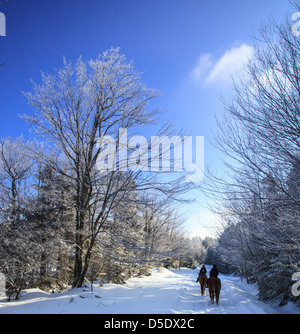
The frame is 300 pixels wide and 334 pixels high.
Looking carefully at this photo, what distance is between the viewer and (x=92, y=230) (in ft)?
24.8

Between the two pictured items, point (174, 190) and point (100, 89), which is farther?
point (100, 89)

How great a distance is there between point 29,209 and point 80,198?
5234 mm

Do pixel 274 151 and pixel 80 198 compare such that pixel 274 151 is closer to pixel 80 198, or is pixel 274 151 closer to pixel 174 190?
pixel 174 190

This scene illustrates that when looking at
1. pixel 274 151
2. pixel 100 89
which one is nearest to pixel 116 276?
pixel 100 89

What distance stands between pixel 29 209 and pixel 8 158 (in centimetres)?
663

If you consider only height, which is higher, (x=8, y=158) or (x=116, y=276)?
(x=8, y=158)

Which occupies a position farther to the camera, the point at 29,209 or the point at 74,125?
the point at 29,209

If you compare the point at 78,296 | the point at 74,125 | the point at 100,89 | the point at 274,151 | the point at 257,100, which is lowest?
the point at 78,296

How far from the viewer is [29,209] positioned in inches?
452
